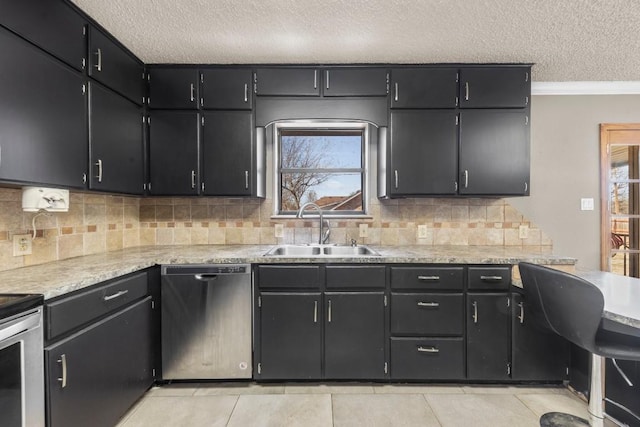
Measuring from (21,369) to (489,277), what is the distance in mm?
2459

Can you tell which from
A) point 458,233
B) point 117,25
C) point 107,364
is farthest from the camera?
point 458,233

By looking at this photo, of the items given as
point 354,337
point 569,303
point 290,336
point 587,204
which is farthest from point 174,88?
point 587,204

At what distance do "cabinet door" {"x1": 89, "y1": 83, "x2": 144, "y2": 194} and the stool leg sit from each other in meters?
2.88

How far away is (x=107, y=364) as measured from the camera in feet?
5.29

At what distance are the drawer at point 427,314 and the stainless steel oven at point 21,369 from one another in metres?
1.84

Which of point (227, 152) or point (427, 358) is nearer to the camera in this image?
point (427, 358)

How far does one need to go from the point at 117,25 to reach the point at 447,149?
2.42m

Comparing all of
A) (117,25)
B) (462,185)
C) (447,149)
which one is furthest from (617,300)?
(117,25)

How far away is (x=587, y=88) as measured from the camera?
2.76 m

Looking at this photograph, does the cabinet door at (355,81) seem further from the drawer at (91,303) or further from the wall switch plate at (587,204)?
the wall switch plate at (587,204)

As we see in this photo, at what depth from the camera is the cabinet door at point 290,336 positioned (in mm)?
2109

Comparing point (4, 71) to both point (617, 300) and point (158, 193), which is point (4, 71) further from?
point (617, 300)

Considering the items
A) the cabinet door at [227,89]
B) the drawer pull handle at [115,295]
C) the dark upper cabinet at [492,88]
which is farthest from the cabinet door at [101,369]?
the dark upper cabinet at [492,88]

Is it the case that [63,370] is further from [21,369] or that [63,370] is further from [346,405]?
[346,405]
